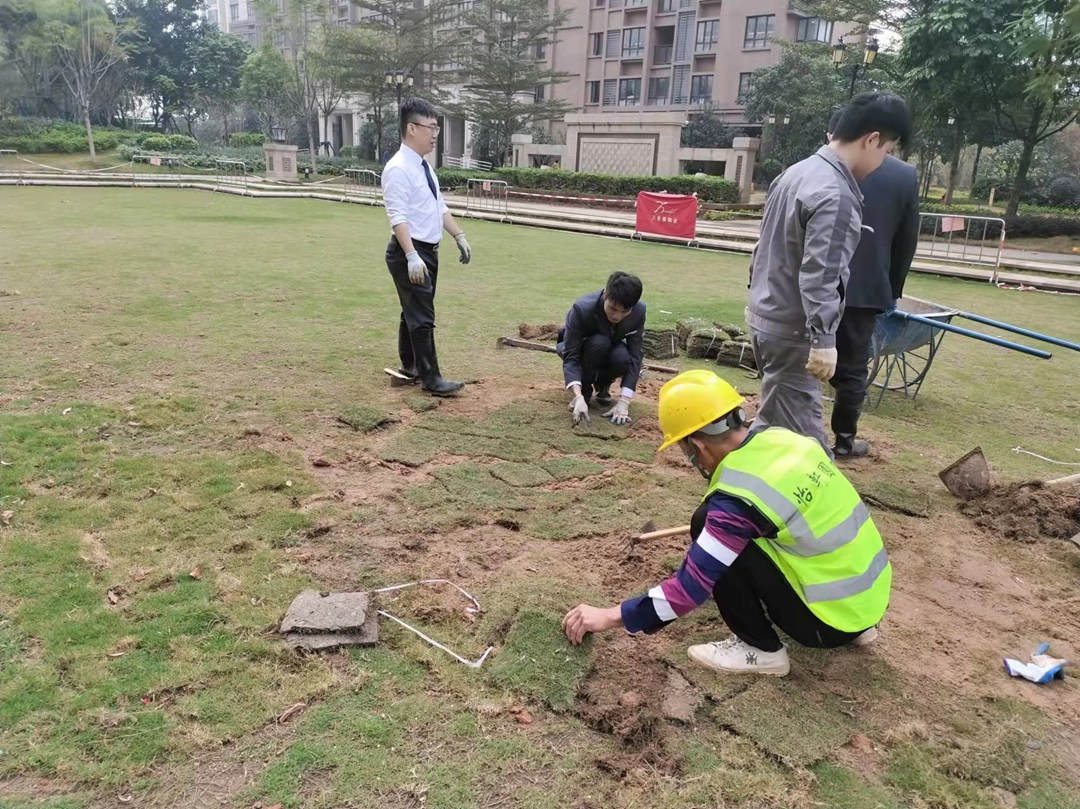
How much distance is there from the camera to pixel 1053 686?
2666mm

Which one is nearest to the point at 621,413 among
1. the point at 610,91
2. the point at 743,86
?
the point at 743,86

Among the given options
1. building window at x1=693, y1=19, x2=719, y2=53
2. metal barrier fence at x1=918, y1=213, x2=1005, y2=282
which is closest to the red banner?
metal barrier fence at x1=918, y1=213, x2=1005, y2=282

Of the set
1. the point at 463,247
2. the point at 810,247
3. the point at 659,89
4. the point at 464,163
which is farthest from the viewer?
the point at 659,89

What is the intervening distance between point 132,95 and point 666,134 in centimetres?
4676

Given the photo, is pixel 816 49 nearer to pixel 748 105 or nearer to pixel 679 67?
pixel 748 105

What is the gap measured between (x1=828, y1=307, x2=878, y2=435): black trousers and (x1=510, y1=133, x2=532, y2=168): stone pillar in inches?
1644

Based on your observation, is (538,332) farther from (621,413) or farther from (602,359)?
(621,413)

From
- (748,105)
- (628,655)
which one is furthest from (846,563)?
(748,105)

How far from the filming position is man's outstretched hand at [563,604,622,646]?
93.4 inches

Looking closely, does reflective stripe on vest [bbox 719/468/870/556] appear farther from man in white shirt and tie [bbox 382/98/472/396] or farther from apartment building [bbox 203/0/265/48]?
apartment building [bbox 203/0/265/48]

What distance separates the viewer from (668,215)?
18906 millimetres

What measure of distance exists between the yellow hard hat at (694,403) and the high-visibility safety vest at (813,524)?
13cm

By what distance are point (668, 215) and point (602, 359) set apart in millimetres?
14762

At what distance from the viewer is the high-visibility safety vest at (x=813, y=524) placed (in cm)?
212
